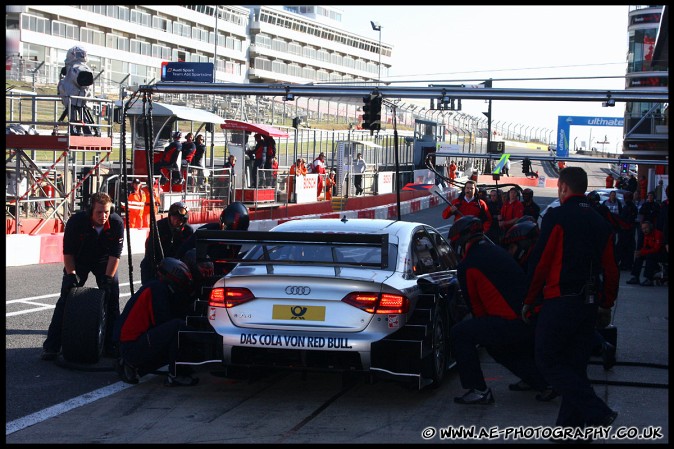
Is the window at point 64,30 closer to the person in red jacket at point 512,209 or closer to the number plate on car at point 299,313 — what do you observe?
the person in red jacket at point 512,209

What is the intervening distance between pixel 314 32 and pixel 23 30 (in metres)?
47.7

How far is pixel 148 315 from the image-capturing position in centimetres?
761

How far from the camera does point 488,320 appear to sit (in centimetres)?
712

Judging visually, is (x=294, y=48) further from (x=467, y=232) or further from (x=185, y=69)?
(x=467, y=232)

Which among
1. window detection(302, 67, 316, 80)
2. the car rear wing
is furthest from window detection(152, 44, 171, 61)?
the car rear wing

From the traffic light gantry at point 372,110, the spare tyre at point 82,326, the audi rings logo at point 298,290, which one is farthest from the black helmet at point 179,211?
the traffic light gantry at point 372,110

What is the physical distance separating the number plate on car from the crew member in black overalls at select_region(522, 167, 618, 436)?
1.53 metres

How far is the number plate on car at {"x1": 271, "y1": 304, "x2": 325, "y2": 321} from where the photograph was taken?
693 centimetres

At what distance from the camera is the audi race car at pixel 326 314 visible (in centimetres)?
689

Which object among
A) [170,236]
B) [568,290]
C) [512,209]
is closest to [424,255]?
[568,290]

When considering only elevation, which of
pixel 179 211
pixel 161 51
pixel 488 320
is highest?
pixel 161 51

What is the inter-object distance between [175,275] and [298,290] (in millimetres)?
1126

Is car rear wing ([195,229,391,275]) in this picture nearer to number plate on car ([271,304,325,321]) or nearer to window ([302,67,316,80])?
number plate on car ([271,304,325,321])

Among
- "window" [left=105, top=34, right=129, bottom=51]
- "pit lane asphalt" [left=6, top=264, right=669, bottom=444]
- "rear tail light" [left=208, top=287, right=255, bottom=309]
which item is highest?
"window" [left=105, top=34, right=129, bottom=51]
